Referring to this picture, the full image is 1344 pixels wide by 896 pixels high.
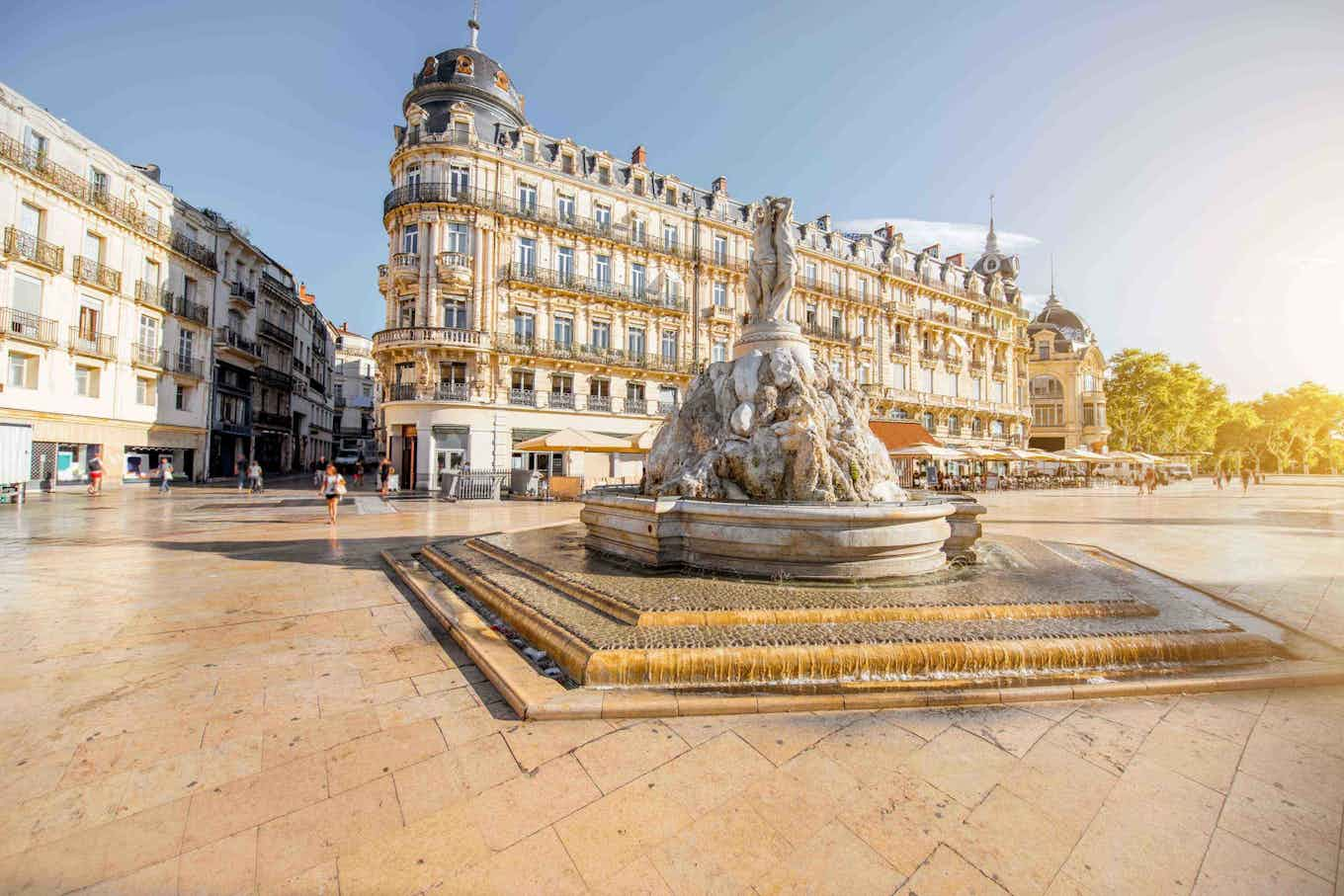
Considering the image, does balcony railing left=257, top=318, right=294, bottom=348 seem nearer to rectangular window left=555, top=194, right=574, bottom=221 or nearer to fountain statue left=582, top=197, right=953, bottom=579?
rectangular window left=555, top=194, right=574, bottom=221

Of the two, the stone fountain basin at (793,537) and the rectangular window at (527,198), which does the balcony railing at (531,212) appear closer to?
the rectangular window at (527,198)

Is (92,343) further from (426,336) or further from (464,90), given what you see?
(464,90)

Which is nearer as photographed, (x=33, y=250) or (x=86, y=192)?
(x=33, y=250)

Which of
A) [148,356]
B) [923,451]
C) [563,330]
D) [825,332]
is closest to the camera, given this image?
[923,451]

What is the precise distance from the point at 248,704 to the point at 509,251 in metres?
26.4

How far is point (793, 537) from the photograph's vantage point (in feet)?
19.9

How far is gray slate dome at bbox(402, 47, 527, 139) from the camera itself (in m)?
26.2

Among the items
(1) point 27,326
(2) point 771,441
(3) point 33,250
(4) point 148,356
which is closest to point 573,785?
(2) point 771,441

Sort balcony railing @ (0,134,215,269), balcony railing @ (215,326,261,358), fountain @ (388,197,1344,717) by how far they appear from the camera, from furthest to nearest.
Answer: balcony railing @ (215,326,261,358) < balcony railing @ (0,134,215,269) < fountain @ (388,197,1344,717)

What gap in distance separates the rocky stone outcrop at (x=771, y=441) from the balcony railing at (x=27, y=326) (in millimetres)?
25598

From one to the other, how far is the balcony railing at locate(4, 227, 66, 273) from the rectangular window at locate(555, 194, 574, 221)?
65.4 feet

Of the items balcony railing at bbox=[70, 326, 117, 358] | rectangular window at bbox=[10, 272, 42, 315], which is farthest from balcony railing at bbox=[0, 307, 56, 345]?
balcony railing at bbox=[70, 326, 117, 358]

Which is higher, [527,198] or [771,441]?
[527,198]

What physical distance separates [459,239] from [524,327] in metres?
5.08
